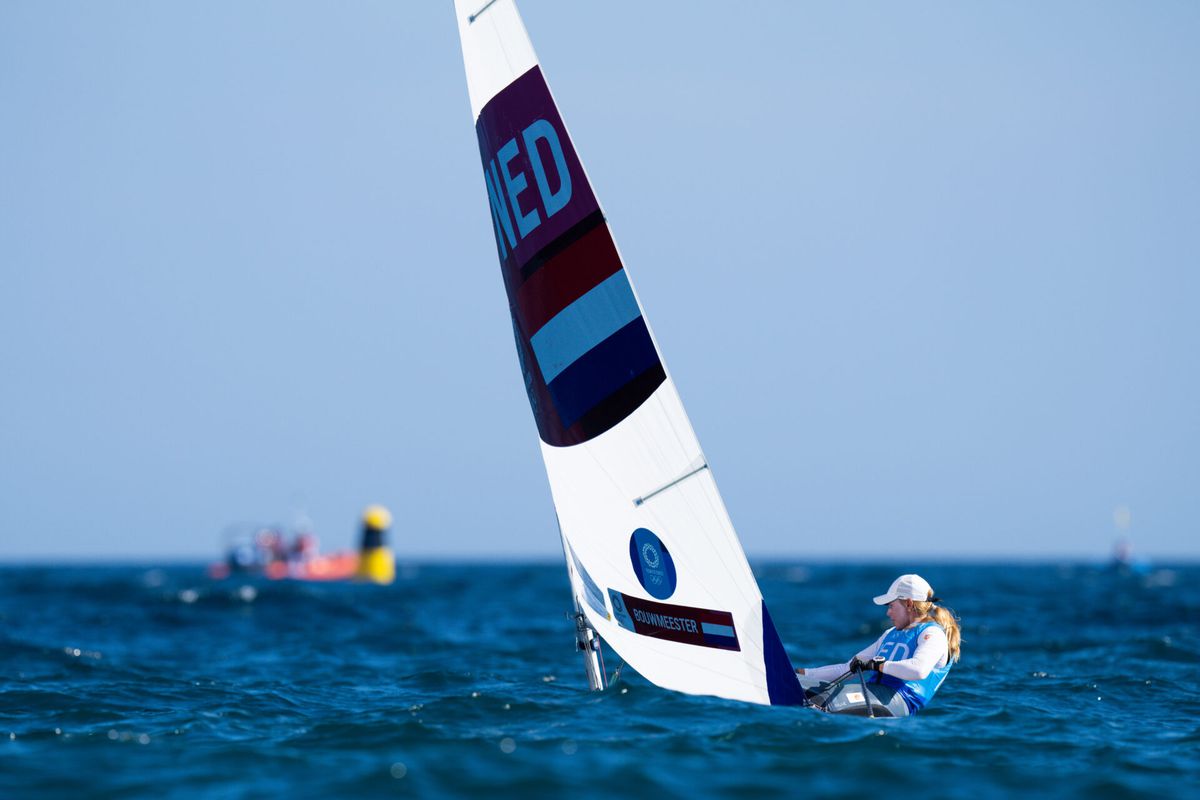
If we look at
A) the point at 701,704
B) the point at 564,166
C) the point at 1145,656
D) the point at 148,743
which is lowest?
the point at 1145,656

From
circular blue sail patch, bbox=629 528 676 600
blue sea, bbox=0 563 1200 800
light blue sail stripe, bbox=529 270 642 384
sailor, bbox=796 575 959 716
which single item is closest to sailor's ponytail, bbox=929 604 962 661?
sailor, bbox=796 575 959 716

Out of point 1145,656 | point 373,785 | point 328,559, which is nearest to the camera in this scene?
point 373,785

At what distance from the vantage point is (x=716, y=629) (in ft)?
25.0

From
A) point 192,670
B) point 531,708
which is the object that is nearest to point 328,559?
point 192,670

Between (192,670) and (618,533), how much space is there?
659 cm

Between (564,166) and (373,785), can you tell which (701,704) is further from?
(564,166)

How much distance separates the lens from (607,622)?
792cm

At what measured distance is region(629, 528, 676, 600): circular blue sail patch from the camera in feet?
24.9

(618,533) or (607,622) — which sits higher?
(618,533)

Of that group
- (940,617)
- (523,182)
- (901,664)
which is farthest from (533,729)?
(523,182)

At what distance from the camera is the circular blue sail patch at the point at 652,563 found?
7.59m

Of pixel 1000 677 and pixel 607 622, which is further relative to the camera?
pixel 1000 677

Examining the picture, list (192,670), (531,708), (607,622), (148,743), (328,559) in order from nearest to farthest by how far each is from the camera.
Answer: (148,743) → (607,622) → (531,708) → (192,670) → (328,559)

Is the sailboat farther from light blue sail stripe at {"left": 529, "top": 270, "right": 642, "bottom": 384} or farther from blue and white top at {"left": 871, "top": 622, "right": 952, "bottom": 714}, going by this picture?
blue and white top at {"left": 871, "top": 622, "right": 952, "bottom": 714}
